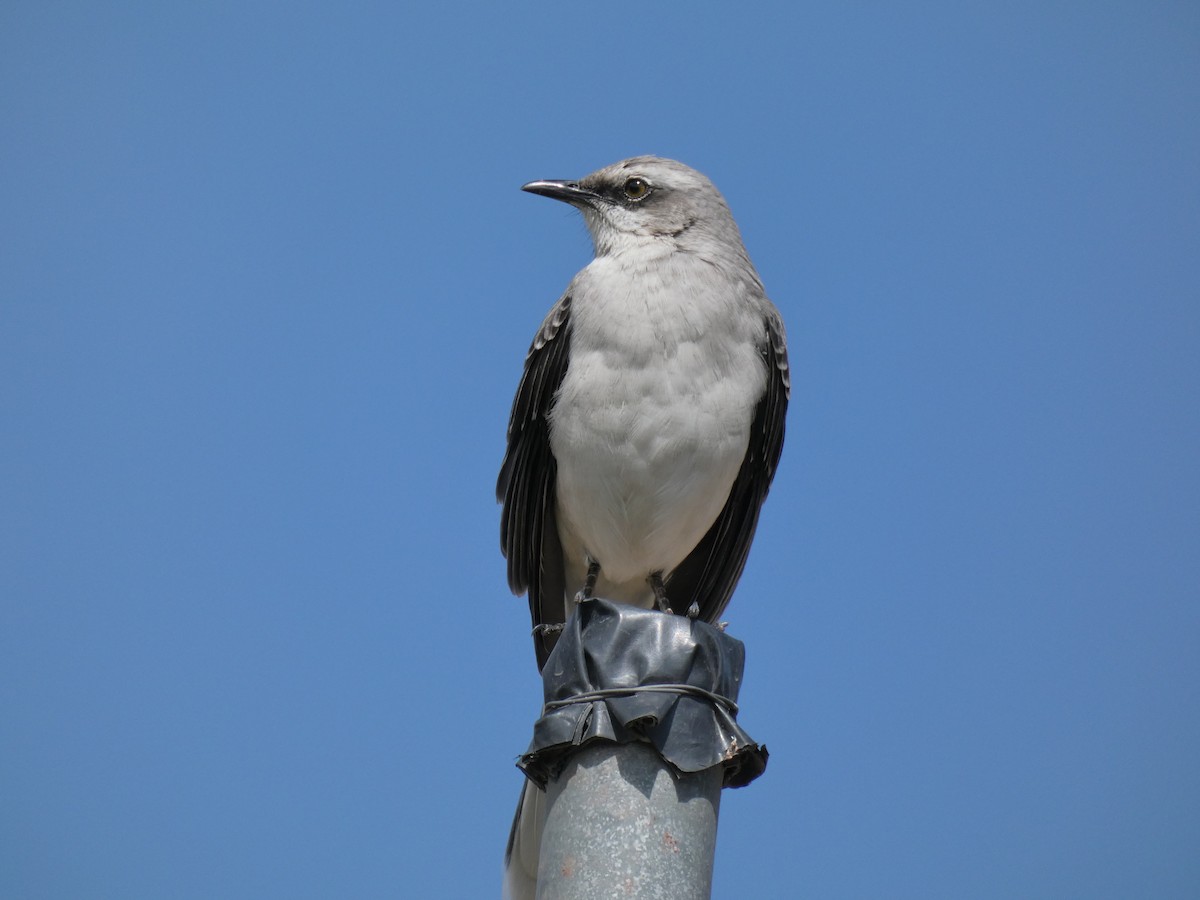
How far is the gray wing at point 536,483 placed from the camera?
6379mm

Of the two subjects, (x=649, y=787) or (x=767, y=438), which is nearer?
(x=649, y=787)

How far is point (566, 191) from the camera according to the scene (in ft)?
23.5

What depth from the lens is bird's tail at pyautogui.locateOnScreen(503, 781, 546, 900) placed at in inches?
199

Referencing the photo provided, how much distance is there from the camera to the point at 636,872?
392 cm

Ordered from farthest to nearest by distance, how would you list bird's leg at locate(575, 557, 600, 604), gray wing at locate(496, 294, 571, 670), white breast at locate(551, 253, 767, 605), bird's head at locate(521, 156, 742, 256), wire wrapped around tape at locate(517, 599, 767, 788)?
bird's head at locate(521, 156, 742, 256) < bird's leg at locate(575, 557, 600, 604) < gray wing at locate(496, 294, 571, 670) < white breast at locate(551, 253, 767, 605) < wire wrapped around tape at locate(517, 599, 767, 788)

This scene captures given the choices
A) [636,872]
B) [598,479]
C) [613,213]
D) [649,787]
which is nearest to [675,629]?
[649,787]

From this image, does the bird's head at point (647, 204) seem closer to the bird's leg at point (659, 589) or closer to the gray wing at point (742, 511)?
the gray wing at point (742, 511)

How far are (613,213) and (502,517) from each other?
1848mm

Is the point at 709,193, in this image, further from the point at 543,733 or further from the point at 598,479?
the point at 543,733

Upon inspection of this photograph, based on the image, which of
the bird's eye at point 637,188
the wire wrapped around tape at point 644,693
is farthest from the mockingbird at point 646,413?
the wire wrapped around tape at point 644,693

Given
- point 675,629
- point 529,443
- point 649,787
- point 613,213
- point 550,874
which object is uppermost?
point 613,213

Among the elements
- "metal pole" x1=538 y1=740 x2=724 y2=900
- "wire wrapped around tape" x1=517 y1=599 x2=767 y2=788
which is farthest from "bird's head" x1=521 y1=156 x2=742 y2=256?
"metal pole" x1=538 y1=740 x2=724 y2=900

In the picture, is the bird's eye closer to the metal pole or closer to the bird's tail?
the bird's tail

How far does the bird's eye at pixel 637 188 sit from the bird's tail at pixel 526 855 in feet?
11.3
